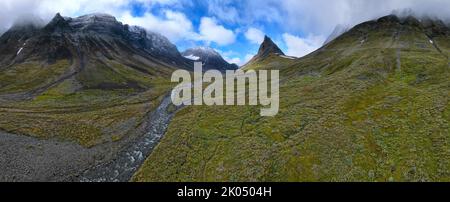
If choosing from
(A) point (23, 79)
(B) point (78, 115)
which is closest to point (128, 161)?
(B) point (78, 115)

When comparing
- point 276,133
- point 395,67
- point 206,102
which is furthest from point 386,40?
point 276,133

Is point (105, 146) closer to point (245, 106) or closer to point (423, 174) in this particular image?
point (245, 106)

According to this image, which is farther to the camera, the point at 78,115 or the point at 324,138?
the point at 78,115

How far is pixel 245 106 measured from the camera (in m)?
84.7

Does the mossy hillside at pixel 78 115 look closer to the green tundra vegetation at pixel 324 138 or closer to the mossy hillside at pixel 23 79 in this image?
the green tundra vegetation at pixel 324 138

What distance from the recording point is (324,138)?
5172 cm

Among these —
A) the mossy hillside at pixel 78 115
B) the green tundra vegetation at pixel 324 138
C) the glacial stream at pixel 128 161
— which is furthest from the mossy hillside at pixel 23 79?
the glacial stream at pixel 128 161

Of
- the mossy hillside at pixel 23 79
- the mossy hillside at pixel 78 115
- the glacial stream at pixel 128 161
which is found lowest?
the glacial stream at pixel 128 161

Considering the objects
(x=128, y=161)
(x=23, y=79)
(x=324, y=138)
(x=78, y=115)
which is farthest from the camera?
(x=23, y=79)

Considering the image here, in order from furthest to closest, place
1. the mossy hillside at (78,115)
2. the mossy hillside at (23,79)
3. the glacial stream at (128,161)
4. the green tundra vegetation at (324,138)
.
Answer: the mossy hillside at (23,79), the mossy hillside at (78,115), the glacial stream at (128,161), the green tundra vegetation at (324,138)

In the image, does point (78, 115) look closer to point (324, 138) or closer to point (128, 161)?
point (128, 161)

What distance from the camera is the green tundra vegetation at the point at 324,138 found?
4175 cm

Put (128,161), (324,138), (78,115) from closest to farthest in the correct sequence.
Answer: (324,138) < (128,161) < (78,115)

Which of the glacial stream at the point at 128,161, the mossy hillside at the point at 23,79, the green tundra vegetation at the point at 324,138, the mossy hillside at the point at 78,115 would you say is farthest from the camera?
the mossy hillside at the point at 23,79
